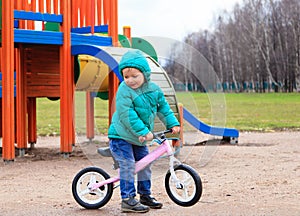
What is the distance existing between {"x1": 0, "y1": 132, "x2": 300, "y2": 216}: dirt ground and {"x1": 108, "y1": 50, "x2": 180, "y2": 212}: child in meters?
0.27

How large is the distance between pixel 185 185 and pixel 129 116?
733 mm

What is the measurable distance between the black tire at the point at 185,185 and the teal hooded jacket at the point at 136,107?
1.25 feet

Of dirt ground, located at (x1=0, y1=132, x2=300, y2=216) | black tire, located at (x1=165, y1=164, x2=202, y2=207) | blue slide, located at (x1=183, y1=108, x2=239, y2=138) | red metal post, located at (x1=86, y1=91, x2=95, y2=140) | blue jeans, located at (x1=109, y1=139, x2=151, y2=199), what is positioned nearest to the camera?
black tire, located at (x1=165, y1=164, x2=202, y2=207)

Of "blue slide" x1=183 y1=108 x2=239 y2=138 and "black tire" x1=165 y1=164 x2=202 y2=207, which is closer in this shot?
"black tire" x1=165 y1=164 x2=202 y2=207

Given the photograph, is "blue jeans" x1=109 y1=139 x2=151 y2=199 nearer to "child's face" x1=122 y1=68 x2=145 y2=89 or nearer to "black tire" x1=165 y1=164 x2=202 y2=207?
"black tire" x1=165 y1=164 x2=202 y2=207

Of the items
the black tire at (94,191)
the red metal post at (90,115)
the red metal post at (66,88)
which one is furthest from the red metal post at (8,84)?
the black tire at (94,191)

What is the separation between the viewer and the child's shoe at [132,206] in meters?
4.61

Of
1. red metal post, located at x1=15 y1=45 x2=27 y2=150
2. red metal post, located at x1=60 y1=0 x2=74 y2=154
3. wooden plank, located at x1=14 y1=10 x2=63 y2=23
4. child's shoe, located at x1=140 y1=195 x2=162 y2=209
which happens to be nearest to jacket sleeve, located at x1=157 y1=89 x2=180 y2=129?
child's shoe, located at x1=140 y1=195 x2=162 y2=209

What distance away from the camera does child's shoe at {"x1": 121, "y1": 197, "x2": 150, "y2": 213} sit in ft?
15.1

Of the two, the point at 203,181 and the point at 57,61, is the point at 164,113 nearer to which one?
→ the point at 203,181

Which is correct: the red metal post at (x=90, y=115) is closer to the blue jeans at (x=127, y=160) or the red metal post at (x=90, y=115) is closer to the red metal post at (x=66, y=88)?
the red metal post at (x=66, y=88)

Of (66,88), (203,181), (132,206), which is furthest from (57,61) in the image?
(132,206)

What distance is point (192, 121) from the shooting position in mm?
9828

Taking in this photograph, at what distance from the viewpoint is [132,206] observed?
4617mm
